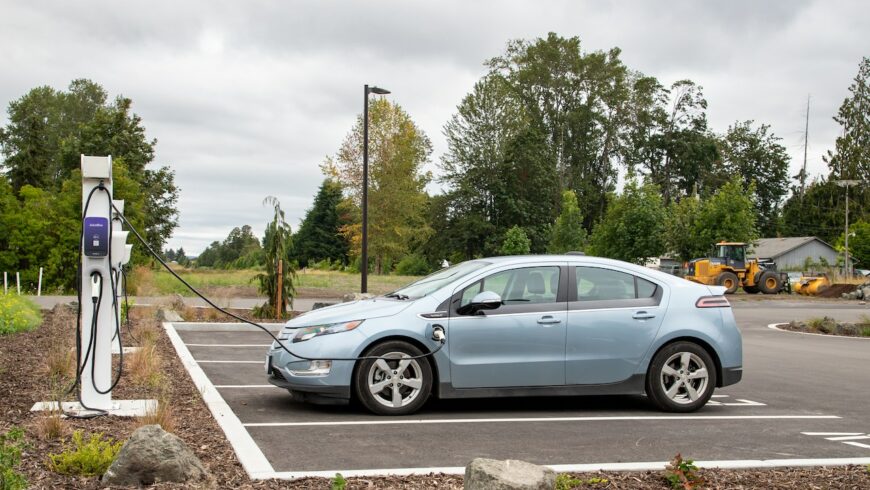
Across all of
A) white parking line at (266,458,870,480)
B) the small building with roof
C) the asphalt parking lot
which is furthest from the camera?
the small building with roof

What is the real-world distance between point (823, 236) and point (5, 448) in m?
90.6

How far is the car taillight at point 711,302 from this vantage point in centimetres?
891

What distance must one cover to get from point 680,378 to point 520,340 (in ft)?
5.68

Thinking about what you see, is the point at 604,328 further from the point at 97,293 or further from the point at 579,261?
the point at 97,293

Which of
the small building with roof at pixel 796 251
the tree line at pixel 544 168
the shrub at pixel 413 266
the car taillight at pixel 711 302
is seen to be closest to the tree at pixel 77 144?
the tree line at pixel 544 168

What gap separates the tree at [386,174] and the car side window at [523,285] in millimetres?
58862

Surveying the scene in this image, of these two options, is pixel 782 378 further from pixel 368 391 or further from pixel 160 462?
pixel 160 462

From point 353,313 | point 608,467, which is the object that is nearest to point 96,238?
point 353,313

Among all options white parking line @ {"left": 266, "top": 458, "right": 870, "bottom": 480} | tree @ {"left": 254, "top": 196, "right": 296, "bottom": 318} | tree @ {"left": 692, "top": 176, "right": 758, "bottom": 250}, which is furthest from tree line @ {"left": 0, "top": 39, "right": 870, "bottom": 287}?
white parking line @ {"left": 266, "top": 458, "right": 870, "bottom": 480}

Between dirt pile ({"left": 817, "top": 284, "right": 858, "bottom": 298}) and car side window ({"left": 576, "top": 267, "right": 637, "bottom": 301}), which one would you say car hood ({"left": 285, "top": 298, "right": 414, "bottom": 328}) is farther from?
dirt pile ({"left": 817, "top": 284, "right": 858, "bottom": 298})

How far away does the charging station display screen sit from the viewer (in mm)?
7273

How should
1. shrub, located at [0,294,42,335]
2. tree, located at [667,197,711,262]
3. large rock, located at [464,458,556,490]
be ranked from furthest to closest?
tree, located at [667,197,711,262]
shrub, located at [0,294,42,335]
large rock, located at [464,458,556,490]

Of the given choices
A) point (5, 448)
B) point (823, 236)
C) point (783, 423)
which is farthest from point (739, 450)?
point (823, 236)

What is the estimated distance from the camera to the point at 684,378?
28.7 feet
